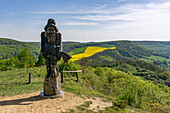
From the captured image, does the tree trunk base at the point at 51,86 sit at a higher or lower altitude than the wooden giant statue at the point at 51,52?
lower

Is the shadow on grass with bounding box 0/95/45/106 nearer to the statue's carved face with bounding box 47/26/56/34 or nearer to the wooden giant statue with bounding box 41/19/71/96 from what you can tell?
the wooden giant statue with bounding box 41/19/71/96

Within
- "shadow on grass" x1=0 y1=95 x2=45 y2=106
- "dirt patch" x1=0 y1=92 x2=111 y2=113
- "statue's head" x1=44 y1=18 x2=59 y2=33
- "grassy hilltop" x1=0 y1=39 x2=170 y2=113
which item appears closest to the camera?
"dirt patch" x1=0 y1=92 x2=111 y2=113

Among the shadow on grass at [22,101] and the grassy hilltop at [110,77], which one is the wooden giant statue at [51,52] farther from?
the grassy hilltop at [110,77]

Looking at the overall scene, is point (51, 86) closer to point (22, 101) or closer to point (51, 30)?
point (22, 101)

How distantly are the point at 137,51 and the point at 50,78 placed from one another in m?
197

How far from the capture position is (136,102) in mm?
13922

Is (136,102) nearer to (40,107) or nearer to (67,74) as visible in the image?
(40,107)

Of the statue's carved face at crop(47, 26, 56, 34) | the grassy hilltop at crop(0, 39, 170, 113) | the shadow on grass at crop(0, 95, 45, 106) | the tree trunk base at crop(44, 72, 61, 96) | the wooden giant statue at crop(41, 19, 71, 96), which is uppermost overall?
the statue's carved face at crop(47, 26, 56, 34)

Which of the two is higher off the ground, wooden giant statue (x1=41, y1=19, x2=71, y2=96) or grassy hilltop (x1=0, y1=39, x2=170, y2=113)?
wooden giant statue (x1=41, y1=19, x2=71, y2=96)

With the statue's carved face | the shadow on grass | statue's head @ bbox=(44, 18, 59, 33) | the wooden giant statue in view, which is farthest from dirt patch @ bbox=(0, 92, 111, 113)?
statue's head @ bbox=(44, 18, 59, 33)

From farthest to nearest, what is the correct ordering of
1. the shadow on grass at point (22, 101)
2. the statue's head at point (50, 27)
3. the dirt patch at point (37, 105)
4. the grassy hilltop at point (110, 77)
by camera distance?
the grassy hilltop at point (110, 77) → the statue's head at point (50, 27) → the shadow on grass at point (22, 101) → the dirt patch at point (37, 105)

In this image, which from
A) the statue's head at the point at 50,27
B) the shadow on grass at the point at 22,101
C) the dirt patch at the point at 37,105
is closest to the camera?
the dirt patch at the point at 37,105

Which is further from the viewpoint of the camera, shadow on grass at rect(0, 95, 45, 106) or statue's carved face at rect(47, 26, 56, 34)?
statue's carved face at rect(47, 26, 56, 34)

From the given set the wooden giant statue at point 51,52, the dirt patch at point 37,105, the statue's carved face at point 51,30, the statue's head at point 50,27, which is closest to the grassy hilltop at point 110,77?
the dirt patch at point 37,105
